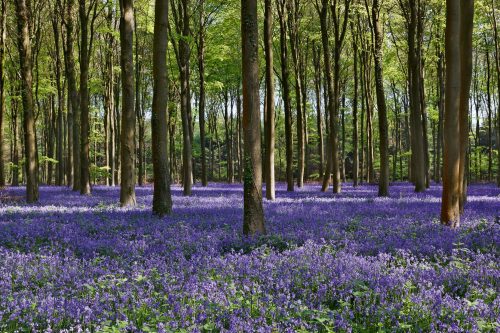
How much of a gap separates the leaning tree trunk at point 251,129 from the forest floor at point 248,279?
0.64 meters

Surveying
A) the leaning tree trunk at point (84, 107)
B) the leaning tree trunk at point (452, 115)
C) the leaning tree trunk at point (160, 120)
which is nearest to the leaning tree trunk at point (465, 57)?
the leaning tree trunk at point (452, 115)

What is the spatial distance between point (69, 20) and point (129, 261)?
1854 cm

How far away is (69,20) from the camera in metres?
21.4

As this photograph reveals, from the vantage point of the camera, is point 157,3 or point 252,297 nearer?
point 252,297

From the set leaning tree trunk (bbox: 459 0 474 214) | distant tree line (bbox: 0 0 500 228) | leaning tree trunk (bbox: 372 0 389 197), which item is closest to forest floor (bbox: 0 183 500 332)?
distant tree line (bbox: 0 0 500 228)

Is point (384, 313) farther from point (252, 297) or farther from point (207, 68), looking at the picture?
point (207, 68)

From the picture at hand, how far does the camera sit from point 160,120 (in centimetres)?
1257

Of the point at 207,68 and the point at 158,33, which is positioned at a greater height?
the point at 207,68

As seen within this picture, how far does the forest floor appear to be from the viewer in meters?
4.14

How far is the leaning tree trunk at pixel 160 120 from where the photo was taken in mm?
12195

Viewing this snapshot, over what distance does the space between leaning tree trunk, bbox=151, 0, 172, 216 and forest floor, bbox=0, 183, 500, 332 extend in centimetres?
212

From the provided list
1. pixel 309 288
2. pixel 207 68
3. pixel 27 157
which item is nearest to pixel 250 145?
pixel 309 288

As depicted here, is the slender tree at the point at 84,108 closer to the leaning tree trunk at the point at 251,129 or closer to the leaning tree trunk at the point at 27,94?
the leaning tree trunk at the point at 27,94

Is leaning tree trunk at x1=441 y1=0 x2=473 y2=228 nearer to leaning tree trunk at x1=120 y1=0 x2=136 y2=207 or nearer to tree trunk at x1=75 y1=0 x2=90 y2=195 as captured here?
leaning tree trunk at x1=120 y1=0 x2=136 y2=207
